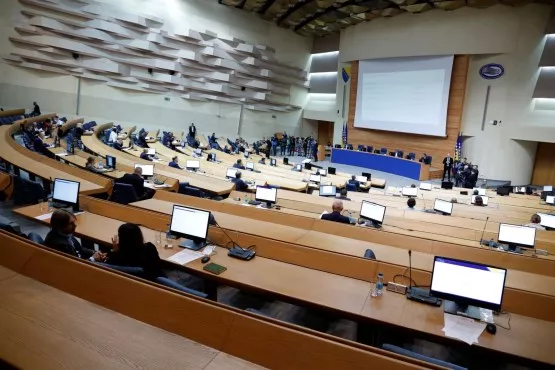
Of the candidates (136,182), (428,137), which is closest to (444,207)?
(136,182)

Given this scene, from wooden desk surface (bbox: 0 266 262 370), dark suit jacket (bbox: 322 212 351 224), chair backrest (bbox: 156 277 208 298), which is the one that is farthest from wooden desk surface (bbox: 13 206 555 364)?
dark suit jacket (bbox: 322 212 351 224)

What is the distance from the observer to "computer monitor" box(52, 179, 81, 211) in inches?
177

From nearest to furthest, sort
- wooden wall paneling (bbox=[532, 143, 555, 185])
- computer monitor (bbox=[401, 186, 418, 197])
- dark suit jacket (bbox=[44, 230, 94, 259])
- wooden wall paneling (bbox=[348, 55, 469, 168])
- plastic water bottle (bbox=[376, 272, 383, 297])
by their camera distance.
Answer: plastic water bottle (bbox=[376, 272, 383, 297]), dark suit jacket (bbox=[44, 230, 94, 259]), computer monitor (bbox=[401, 186, 418, 197]), wooden wall paneling (bbox=[532, 143, 555, 185]), wooden wall paneling (bbox=[348, 55, 469, 168])

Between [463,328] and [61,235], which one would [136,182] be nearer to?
[61,235]

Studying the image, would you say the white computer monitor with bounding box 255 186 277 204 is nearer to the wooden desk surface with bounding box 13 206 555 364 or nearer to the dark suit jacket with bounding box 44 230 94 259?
the wooden desk surface with bounding box 13 206 555 364

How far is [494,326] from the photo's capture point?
2.50m

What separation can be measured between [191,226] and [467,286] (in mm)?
2436

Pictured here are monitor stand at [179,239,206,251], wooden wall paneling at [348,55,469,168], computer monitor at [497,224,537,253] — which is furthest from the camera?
wooden wall paneling at [348,55,469,168]

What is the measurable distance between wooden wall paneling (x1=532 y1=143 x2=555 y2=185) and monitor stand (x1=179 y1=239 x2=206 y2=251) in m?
17.5

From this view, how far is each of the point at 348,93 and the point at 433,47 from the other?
5471 millimetres

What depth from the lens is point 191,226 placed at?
374cm

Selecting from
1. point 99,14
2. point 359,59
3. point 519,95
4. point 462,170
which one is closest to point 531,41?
point 519,95

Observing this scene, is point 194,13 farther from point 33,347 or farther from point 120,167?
point 33,347

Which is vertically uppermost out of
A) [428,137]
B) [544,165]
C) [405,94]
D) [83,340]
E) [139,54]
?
[139,54]
